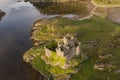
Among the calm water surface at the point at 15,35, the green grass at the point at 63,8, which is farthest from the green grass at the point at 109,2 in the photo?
the calm water surface at the point at 15,35

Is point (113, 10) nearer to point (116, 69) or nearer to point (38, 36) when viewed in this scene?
point (38, 36)

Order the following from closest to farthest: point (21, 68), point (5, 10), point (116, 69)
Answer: point (116, 69)
point (21, 68)
point (5, 10)

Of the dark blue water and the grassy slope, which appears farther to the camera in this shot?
the dark blue water

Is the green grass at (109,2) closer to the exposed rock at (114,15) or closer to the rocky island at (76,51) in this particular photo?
the exposed rock at (114,15)

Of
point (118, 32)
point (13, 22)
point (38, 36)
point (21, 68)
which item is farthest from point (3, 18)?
point (118, 32)

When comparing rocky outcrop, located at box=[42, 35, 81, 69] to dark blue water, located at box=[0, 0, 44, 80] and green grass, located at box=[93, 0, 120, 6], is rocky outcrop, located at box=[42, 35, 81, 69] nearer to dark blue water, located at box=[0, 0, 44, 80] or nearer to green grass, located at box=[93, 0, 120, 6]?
dark blue water, located at box=[0, 0, 44, 80]

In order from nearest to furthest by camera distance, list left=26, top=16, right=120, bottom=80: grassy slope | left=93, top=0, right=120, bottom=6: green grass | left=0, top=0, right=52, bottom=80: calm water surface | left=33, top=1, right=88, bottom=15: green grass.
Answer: left=26, top=16, right=120, bottom=80: grassy slope
left=0, top=0, right=52, bottom=80: calm water surface
left=33, top=1, right=88, bottom=15: green grass
left=93, top=0, right=120, bottom=6: green grass

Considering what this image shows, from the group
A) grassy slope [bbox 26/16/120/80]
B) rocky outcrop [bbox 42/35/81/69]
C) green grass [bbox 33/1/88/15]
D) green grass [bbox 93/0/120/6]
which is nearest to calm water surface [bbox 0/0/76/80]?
grassy slope [bbox 26/16/120/80]
